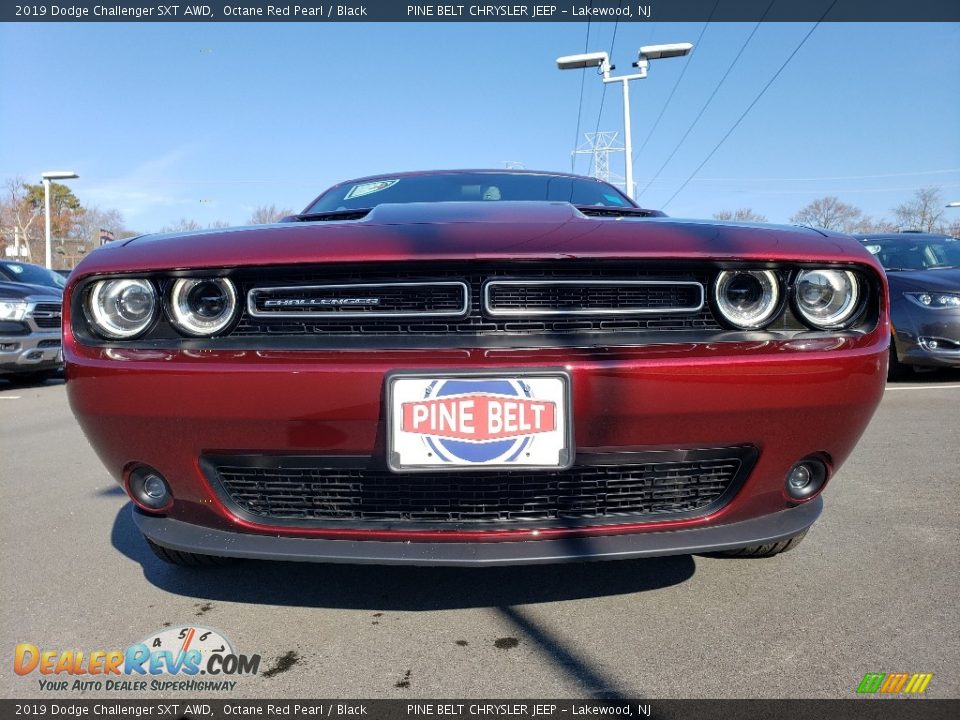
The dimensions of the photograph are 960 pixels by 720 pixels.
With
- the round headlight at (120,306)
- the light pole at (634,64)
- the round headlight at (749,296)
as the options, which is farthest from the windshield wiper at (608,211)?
the light pole at (634,64)

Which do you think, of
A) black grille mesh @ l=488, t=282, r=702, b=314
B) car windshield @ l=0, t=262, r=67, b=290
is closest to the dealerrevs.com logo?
black grille mesh @ l=488, t=282, r=702, b=314

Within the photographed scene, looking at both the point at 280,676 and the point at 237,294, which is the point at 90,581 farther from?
the point at 237,294

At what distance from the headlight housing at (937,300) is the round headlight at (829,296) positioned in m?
5.12

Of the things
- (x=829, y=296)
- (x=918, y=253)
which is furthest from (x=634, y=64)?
(x=829, y=296)

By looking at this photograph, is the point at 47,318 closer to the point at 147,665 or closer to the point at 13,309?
the point at 13,309

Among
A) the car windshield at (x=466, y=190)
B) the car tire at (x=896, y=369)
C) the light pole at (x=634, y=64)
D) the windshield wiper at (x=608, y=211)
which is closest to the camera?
the windshield wiper at (x=608, y=211)

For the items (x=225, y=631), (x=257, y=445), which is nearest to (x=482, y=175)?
(x=257, y=445)

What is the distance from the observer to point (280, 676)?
62.8 inches

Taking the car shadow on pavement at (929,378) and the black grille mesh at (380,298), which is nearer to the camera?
the black grille mesh at (380,298)

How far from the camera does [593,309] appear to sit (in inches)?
65.3

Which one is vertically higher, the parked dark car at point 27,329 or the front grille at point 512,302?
the front grille at point 512,302

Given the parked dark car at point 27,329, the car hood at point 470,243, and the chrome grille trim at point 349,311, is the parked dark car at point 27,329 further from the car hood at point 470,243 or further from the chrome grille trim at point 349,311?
the chrome grille trim at point 349,311

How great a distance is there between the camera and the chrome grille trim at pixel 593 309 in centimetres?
163

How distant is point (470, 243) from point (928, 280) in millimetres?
5957
